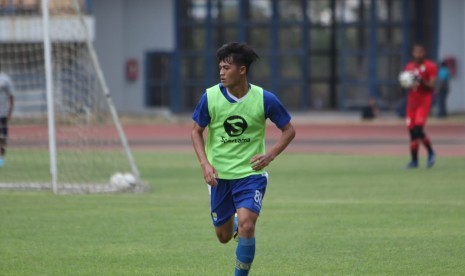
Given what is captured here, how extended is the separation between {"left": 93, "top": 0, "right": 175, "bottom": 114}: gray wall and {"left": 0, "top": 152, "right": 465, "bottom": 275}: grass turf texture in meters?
23.9

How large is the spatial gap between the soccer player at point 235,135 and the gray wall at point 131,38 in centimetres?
3500

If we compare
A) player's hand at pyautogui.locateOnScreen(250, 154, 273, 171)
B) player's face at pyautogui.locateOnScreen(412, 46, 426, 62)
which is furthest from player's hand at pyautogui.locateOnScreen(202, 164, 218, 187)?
player's face at pyautogui.locateOnScreen(412, 46, 426, 62)

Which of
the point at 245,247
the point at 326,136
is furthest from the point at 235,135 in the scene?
the point at 326,136

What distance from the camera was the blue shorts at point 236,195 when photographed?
9367 millimetres

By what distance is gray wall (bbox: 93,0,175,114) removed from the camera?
44.3 metres

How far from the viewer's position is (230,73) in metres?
9.44

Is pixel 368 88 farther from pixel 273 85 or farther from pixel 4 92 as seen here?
pixel 4 92

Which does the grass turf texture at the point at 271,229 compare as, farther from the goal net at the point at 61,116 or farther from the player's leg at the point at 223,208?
the goal net at the point at 61,116

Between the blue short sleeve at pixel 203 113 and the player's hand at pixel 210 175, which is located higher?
the blue short sleeve at pixel 203 113

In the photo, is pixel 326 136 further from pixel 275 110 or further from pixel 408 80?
pixel 275 110

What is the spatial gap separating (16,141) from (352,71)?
74.5ft

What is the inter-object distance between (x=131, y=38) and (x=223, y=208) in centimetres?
3545

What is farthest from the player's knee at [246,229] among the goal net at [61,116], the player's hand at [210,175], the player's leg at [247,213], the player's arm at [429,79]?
the player's arm at [429,79]

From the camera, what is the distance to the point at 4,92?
22.5 metres
